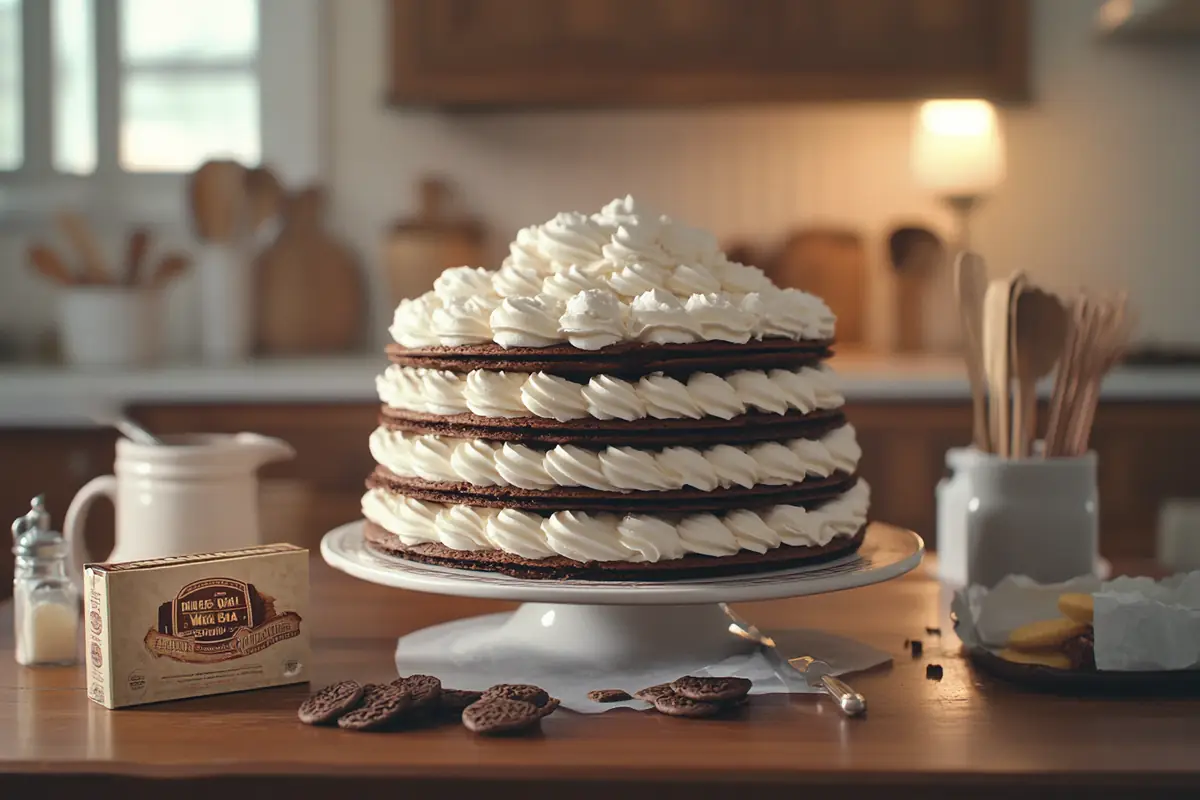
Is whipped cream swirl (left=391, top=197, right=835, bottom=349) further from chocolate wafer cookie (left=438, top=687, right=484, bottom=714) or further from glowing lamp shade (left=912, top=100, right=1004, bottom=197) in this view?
glowing lamp shade (left=912, top=100, right=1004, bottom=197)

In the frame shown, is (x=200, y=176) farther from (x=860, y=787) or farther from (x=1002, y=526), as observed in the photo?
(x=860, y=787)

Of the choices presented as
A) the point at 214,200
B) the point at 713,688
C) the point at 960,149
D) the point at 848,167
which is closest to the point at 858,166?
the point at 848,167

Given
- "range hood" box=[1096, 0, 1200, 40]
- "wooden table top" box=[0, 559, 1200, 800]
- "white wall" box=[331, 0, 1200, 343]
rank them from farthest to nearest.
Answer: "white wall" box=[331, 0, 1200, 343] → "range hood" box=[1096, 0, 1200, 40] → "wooden table top" box=[0, 559, 1200, 800]

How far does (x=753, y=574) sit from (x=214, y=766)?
0.39 meters

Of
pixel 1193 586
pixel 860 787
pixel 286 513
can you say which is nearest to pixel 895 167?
pixel 286 513

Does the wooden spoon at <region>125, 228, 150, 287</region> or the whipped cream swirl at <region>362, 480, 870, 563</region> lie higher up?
the wooden spoon at <region>125, 228, 150, 287</region>

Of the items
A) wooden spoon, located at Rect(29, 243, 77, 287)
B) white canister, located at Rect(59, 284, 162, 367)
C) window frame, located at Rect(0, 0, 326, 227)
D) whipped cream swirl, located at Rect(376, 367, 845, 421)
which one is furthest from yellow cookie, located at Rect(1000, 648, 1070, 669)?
window frame, located at Rect(0, 0, 326, 227)

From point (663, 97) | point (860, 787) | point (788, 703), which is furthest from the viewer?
point (663, 97)

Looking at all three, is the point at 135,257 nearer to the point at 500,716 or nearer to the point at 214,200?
the point at 214,200

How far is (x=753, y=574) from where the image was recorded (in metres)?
0.95

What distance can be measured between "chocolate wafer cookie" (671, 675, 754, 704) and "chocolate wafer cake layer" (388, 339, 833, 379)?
222 millimetres

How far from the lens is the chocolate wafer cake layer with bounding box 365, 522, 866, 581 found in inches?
36.2

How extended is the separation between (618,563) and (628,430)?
0.30 feet

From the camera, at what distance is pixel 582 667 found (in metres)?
0.95
